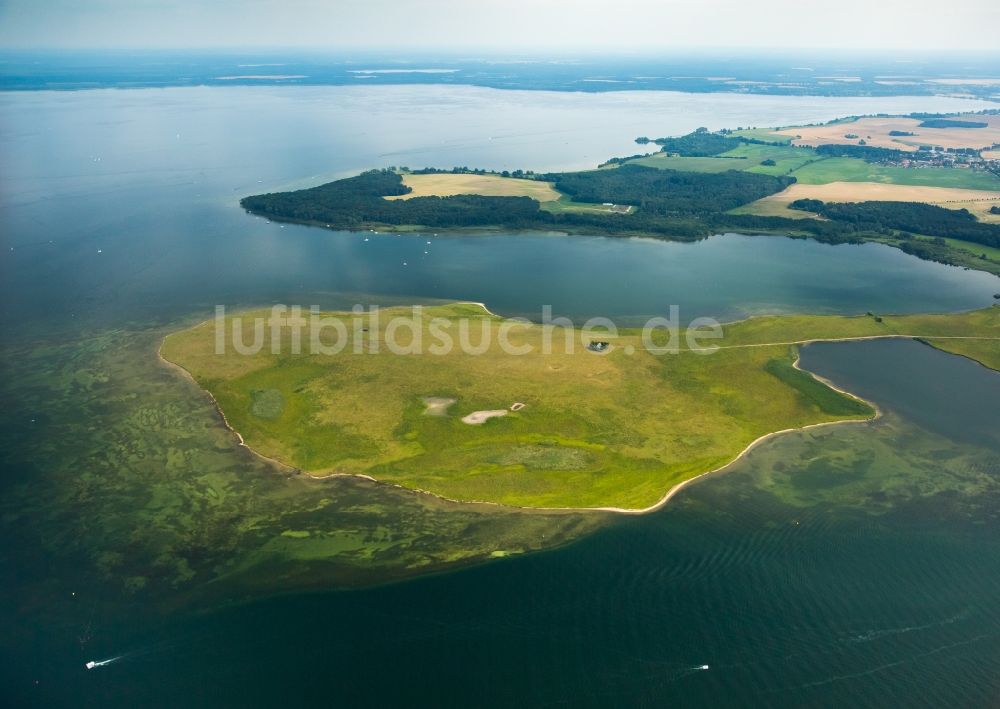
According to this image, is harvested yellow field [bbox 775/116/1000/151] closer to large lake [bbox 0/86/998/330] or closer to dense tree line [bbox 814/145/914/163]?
dense tree line [bbox 814/145/914/163]

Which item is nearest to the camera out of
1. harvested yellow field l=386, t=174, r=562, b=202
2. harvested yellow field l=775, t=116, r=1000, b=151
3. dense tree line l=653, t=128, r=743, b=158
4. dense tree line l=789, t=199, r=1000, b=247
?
dense tree line l=789, t=199, r=1000, b=247

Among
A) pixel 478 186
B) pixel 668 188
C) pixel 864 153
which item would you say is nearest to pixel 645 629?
pixel 478 186

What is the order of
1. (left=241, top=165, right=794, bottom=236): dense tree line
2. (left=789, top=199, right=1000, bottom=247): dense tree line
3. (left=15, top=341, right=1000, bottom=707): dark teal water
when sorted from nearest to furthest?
(left=15, top=341, right=1000, bottom=707): dark teal water, (left=789, top=199, right=1000, bottom=247): dense tree line, (left=241, top=165, right=794, bottom=236): dense tree line

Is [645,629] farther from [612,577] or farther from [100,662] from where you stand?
[100,662]

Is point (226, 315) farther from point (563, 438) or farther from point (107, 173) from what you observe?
point (107, 173)

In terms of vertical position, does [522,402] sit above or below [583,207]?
below

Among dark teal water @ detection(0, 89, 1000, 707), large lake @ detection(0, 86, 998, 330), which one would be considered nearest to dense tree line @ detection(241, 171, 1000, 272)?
large lake @ detection(0, 86, 998, 330)
